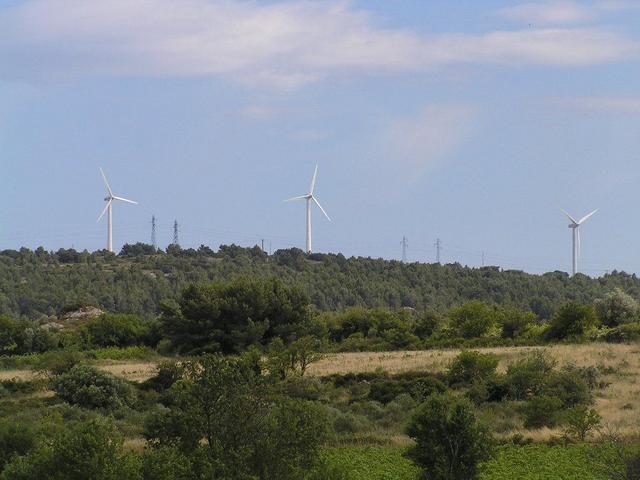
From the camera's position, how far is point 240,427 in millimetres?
28188

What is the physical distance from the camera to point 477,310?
71.4 metres

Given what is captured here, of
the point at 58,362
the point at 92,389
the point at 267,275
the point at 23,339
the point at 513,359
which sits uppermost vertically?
the point at 267,275

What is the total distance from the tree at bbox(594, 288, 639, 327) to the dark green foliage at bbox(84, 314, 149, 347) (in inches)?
969

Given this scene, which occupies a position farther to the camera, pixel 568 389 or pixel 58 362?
pixel 58 362

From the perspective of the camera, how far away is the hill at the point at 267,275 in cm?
10850

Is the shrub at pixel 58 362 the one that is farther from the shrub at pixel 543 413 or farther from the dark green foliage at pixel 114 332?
the shrub at pixel 543 413

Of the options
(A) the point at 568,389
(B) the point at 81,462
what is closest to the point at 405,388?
(A) the point at 568,389

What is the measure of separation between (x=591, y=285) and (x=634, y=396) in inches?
3207

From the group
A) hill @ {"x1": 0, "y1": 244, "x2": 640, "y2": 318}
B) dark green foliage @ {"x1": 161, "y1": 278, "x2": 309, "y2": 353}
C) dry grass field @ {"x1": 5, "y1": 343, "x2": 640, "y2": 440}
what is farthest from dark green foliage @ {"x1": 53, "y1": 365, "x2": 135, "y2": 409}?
hill @ {"x1": 0, "y1": 244, "x2": 640, "y2": 318}

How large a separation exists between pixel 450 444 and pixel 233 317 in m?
37.5

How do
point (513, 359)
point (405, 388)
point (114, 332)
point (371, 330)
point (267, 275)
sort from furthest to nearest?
point (267, 275), point (371, 330), point (114, 332), point (513, 359), point (405, 388)

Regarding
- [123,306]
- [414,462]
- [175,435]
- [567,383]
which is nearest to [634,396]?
[567,383]

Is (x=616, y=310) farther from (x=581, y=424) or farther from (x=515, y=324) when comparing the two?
(x=581, y=424)

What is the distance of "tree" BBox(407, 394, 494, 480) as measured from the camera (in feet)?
107
